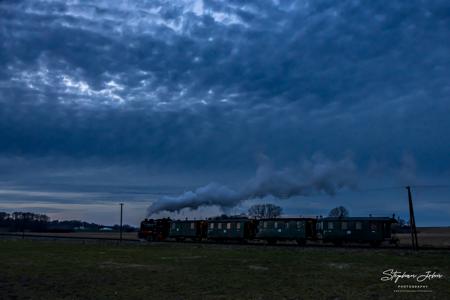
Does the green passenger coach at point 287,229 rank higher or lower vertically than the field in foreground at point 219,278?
higher

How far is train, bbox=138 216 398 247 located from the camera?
44.2 metres

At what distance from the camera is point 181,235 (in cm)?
6112

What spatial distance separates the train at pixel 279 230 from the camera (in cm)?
4419

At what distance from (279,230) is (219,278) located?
29.9m

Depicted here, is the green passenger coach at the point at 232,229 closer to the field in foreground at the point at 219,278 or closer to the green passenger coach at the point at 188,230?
the green passenger coach at the point at 188,230

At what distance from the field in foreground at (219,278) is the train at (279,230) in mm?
11482

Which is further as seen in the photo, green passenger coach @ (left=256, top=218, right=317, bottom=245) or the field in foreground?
green passenger coach @ (left=256, top=218, right=317, bottom=245)

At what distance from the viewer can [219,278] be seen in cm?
2161

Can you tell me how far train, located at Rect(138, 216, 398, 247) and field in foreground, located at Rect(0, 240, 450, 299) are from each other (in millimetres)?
11482
